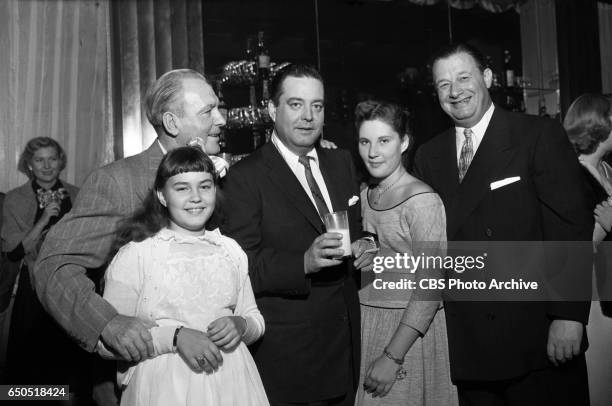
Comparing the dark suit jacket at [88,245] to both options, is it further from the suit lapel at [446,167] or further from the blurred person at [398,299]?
the suit lapel at [446,167]

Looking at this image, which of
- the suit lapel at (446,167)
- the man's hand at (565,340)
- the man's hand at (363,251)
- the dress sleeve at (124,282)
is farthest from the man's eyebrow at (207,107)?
the man's hand at (565,340)

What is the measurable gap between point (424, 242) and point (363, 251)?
240 mm

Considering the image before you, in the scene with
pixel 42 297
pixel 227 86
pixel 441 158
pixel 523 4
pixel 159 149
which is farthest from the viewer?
pixel 523 4

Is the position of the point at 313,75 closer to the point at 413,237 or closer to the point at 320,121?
the point at 320,121

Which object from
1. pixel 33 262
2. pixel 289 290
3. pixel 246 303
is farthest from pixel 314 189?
pixel 33 262

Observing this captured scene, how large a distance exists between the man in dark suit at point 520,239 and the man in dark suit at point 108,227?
1037 mm

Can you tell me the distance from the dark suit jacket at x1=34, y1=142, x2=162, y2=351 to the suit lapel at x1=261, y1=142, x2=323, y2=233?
42 centimetres

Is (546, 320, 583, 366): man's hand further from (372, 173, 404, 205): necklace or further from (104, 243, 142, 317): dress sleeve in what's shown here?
(104, 243, 142, 317): dress sleeve

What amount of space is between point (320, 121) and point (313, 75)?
176 mm

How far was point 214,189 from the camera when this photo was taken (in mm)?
2104

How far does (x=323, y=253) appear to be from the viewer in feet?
6.66

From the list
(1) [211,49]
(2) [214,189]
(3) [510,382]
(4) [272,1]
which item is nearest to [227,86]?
(1) [211,49]

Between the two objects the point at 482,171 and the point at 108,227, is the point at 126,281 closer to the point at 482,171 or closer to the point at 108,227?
the point at 108,227

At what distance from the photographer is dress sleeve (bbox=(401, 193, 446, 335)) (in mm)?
2277
